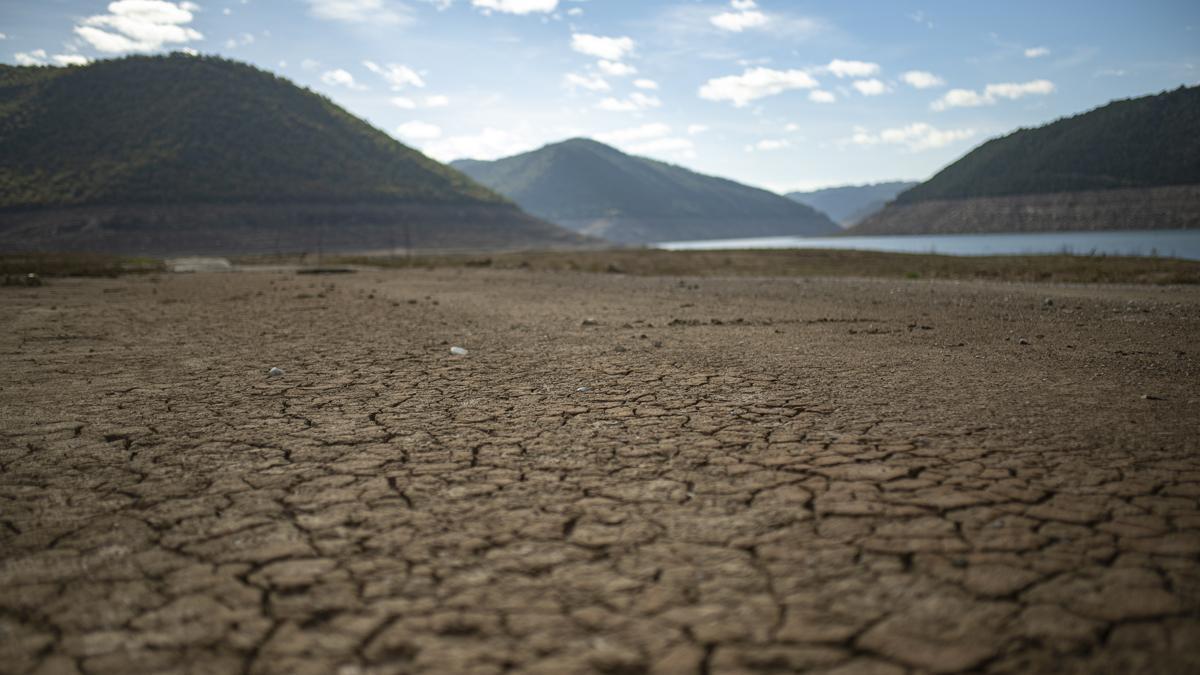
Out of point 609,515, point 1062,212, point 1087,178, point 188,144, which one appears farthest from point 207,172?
point 1087,178

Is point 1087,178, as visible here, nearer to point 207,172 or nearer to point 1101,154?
point 1101,154

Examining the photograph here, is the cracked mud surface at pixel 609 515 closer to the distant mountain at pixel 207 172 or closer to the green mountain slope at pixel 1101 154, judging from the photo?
the distant mountain at pixel 207 172

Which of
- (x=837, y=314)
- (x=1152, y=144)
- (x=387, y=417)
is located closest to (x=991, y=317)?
(x=837, y=314)

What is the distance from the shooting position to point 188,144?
6638cm

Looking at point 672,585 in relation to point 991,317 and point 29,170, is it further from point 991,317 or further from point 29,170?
point 29,170

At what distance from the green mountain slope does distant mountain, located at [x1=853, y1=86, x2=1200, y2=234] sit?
138 millimetres

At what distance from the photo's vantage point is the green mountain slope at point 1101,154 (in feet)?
281

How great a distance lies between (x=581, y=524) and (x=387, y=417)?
7.02 feet

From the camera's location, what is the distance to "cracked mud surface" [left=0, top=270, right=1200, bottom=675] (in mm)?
1805

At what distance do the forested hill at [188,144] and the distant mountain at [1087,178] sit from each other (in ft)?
255

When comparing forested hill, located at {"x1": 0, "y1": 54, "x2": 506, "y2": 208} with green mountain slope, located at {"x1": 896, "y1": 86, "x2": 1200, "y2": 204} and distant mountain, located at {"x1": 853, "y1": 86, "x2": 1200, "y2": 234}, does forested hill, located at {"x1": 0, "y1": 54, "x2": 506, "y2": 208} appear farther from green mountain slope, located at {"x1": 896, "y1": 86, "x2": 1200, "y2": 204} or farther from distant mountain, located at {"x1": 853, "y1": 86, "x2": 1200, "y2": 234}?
green mountain slope, located at {"x1": 896, "y1": 86, "x2": 1200, "y2": 204}

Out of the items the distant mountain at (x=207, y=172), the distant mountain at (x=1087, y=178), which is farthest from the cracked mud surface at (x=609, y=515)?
the distant mountain at (x=1087, y=178)

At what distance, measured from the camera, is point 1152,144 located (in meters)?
89.3

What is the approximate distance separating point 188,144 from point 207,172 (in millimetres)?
5321
